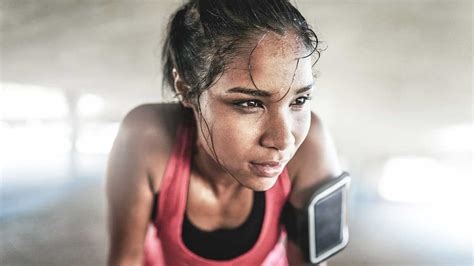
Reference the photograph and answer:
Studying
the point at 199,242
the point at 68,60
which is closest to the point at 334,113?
the point at 199,242

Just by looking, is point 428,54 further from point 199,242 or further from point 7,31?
point 7,31

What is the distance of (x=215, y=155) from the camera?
53 centimetres

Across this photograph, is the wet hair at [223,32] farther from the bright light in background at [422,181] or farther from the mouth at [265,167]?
the bright light in background at [422,181]

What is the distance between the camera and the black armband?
1.93 ft

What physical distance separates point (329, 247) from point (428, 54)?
0.96ft

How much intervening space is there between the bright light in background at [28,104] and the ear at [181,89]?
149mm

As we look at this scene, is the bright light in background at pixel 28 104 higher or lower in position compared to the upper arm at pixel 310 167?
higher

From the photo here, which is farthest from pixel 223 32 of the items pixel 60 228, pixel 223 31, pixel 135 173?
pixel 60 228

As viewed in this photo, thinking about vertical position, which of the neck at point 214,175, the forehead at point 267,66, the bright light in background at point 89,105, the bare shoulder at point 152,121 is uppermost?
the forehead at point 267,66

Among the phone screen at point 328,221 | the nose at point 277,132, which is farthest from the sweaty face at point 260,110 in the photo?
the phone screen at point 328,221

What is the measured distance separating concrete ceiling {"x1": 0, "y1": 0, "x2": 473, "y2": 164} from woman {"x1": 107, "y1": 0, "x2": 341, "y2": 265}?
0.12 feet

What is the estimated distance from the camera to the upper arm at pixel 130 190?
57 centimetres

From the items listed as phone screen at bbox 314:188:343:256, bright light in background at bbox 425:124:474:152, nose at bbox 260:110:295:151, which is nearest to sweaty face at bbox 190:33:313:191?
nose at bbox 260:110:295:151

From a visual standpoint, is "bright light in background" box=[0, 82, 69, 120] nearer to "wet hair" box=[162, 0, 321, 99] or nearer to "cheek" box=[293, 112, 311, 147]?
"wet hair" box=[162, 0, 321, 99]
